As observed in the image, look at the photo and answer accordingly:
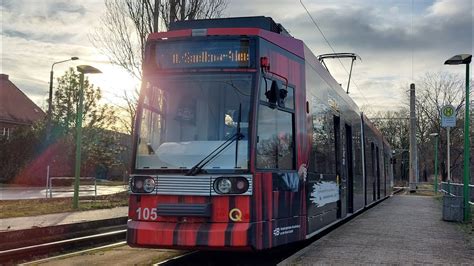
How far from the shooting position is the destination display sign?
25.9ft

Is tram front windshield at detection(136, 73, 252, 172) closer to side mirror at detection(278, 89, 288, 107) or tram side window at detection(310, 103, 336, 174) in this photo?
side mirror at detection(278, 89, 288, 107)

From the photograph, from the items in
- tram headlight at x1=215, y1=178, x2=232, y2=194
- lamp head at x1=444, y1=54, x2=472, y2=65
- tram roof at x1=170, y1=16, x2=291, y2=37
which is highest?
lamp head at x1=444, y1=54, x2=472, y2=65

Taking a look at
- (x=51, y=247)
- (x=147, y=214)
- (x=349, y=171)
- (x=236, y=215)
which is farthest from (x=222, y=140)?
(x=349, y=171)

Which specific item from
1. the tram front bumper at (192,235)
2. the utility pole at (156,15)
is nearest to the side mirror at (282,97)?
the tram front bumper at (192,235)

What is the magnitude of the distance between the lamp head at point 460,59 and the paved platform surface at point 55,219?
35.6ft

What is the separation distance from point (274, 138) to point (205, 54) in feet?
5.30

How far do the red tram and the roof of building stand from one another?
2190 inches

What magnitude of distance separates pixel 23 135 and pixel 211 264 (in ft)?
120

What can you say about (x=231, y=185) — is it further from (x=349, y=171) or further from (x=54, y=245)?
(x=349, y=171)

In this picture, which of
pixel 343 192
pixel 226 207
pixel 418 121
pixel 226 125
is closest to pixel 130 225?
pixel 226 207

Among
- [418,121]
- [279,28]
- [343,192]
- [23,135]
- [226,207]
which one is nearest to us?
[226,207]

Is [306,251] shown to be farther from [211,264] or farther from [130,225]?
[130,225]

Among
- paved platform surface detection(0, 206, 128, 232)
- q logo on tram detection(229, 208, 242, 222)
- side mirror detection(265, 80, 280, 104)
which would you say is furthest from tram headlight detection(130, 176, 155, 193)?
paved platform surface detection(0, 206, 128, 232)

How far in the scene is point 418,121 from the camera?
6384 centimetres
